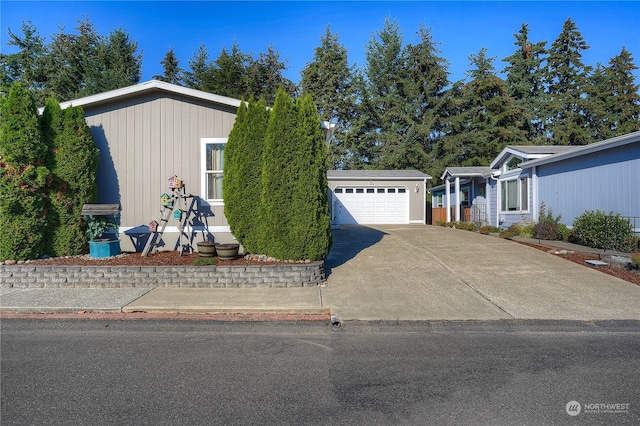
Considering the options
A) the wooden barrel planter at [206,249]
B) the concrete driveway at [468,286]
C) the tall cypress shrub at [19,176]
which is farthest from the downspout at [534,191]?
the tall cypress shrub at [19,176]

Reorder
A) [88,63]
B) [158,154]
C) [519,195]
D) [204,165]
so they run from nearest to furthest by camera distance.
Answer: [204,165]
[158,154]
[519,195]
[88,63]

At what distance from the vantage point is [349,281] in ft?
25.1

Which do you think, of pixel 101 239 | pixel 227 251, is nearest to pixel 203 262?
pixel 227 251

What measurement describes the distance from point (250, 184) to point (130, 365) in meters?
4.70

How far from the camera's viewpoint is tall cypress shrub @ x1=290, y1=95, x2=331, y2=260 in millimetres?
7754

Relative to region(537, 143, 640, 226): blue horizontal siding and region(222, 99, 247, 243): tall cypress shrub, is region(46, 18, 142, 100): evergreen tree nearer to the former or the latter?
region(222, 99, 247, 243): tall cypress shrub

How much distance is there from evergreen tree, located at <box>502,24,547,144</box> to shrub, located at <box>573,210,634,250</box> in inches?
993

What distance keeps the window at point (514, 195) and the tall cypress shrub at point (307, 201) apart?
11.0 m

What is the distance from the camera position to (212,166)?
29.9 feet

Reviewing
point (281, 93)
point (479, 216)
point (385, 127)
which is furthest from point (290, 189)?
point (385, 127)

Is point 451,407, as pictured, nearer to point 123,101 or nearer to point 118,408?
point 118,408

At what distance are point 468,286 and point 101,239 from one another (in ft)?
25.3

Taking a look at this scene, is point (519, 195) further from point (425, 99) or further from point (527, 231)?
point (425, 99)

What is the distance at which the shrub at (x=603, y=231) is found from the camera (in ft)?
32.7
